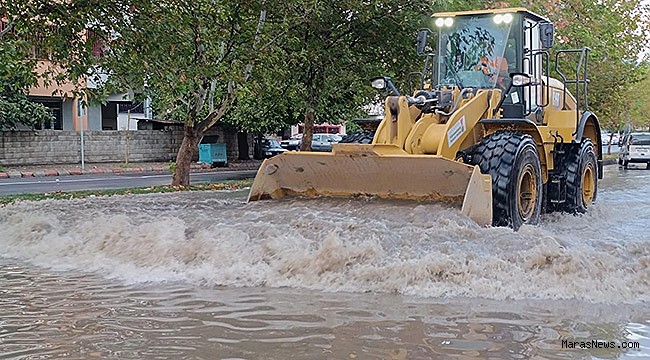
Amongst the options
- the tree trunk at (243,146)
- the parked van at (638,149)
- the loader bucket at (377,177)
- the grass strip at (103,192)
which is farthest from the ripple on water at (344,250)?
the tree trunk at (243,146)

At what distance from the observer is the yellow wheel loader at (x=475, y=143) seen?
34.1 feet

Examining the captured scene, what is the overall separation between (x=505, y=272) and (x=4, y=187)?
60.3ft

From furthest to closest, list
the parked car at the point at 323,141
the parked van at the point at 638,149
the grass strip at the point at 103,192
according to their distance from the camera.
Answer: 1. the parked car at the point at 323,141
2. the parked van at the point at 638,149
3. the grass strip at the point at 103,192

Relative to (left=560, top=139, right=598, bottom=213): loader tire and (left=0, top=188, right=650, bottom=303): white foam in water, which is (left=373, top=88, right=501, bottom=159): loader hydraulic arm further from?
(left=560, top=139, right=598, bottom=213): loader tire

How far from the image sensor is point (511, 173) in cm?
1048

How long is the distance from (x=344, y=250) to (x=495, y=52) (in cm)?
567

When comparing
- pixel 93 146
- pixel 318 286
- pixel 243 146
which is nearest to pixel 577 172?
pixel 318 286

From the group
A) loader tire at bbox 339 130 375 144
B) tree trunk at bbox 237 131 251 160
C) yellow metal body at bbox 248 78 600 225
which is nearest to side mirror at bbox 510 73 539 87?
yellow metal body at bbox 248 78 600 225

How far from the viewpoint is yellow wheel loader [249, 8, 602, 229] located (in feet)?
34.1

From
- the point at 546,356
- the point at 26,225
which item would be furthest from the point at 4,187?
the point at 546,356

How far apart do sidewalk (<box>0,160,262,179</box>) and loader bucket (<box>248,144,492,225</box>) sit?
18.9 metres

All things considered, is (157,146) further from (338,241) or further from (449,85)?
(338,241)

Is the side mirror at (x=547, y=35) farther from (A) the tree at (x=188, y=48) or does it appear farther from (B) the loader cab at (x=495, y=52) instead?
(A) the tree at (x=188, y=48)

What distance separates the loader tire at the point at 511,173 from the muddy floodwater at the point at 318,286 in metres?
0.80
